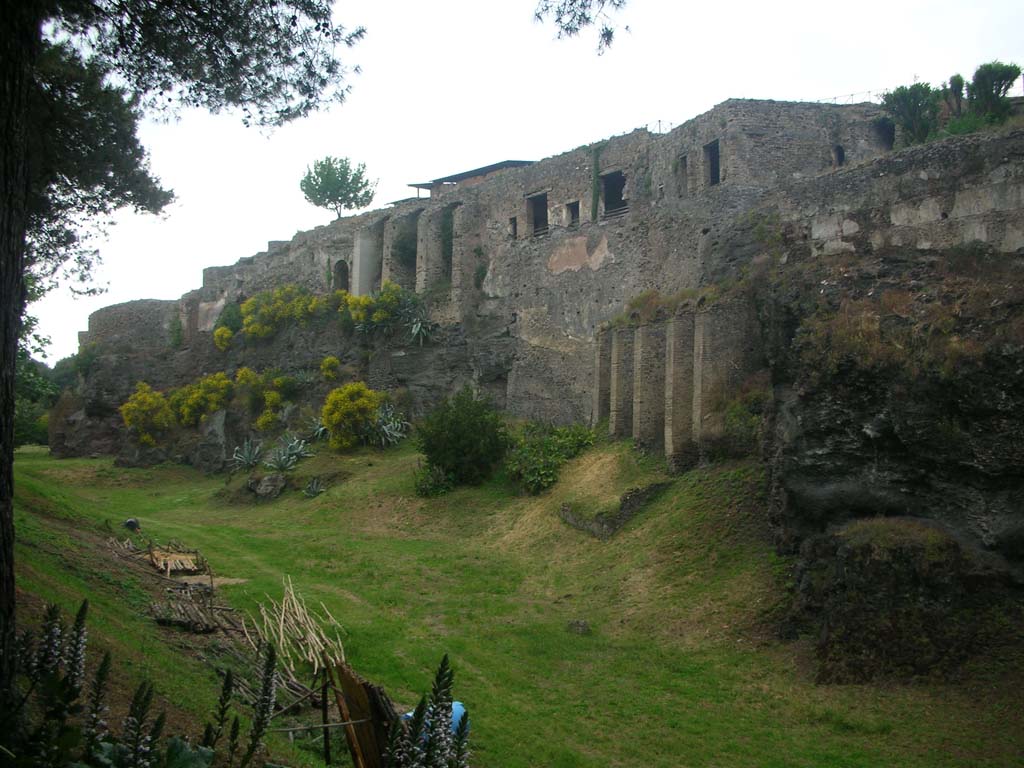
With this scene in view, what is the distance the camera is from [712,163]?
23.5 m

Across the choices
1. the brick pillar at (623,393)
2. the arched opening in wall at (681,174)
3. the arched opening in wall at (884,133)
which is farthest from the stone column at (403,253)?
the arched opening in wall at (884,133)

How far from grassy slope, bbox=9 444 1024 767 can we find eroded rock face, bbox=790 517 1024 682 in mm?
377

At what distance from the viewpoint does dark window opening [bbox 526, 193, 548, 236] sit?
29.5 metres

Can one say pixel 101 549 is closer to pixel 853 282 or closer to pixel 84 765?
pixel 84 765

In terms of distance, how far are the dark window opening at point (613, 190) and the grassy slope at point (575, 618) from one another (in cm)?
916

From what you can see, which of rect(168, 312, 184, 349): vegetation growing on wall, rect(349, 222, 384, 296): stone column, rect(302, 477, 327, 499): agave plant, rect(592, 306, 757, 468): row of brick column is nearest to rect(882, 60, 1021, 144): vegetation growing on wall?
rect(592, 306, 757, 468): row of brick column

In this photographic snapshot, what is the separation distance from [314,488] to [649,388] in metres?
9.54

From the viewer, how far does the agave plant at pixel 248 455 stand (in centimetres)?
2828

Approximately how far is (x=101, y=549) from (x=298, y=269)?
82.5ft

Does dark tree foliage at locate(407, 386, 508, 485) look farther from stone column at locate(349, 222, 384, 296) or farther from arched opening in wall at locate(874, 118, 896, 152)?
stone column at locate(349, 222, 384, 296)

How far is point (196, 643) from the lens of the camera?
10703 mm

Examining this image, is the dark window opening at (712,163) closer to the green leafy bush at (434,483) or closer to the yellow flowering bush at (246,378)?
the green leafy bush at (434,483)

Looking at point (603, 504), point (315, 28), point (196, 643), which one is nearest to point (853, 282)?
point (603, 504)

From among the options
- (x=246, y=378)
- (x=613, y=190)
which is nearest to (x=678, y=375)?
(x=613, y=190)
